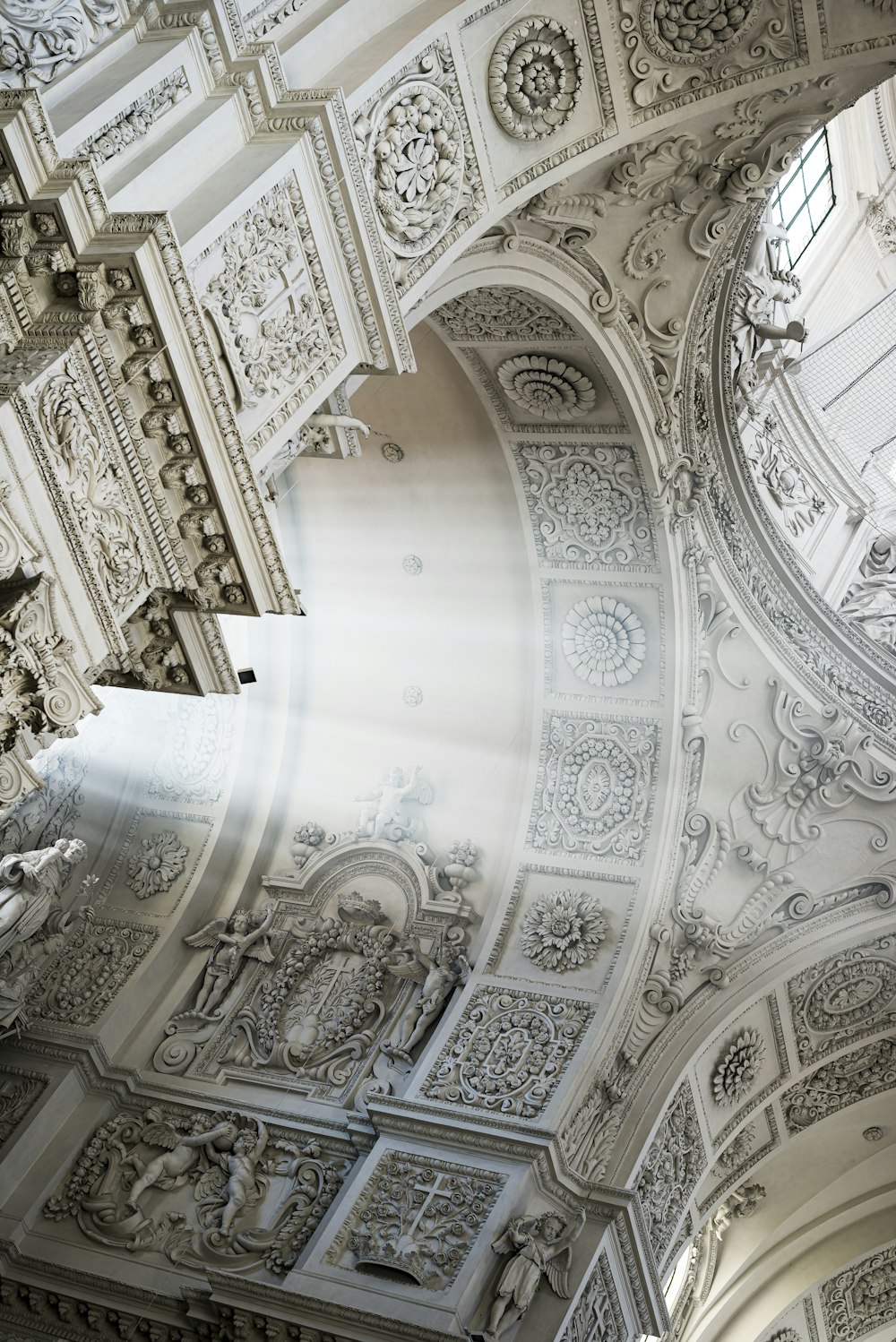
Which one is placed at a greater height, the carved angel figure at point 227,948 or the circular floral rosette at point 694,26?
the circular floral rosette at point 694,26

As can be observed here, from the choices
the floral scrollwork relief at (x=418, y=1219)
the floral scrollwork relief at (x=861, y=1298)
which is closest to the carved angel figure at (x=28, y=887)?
the floral scrollwork relief at (x=418, y=1219)

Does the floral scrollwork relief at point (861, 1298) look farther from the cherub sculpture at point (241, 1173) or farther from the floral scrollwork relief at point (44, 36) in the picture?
the floral scrollwork relief at point (44, 36)

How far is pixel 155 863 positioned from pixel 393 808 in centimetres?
209

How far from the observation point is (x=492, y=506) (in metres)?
9.30

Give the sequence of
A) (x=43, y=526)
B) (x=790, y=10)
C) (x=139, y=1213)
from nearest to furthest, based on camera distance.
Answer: (x=43, y=526) < (x=790, y=10) < (x=139, y=1213)

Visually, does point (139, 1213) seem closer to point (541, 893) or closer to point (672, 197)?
point (541, 893)

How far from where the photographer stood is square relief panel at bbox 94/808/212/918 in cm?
1011

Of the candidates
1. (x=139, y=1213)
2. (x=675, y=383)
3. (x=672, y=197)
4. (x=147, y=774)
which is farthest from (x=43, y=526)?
(x=147, y=774)

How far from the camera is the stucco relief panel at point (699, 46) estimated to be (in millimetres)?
6211

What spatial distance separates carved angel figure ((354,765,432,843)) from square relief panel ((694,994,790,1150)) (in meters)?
2.83

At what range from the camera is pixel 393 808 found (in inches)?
392

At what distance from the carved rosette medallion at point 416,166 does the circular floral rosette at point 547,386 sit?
2653mm

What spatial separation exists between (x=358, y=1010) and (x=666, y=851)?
255 cm

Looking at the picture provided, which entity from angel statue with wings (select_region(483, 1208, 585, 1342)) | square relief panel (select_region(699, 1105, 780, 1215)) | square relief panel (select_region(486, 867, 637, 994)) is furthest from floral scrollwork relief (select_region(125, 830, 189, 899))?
square relief panel (select_region(699, 1105, 780, 1215))
